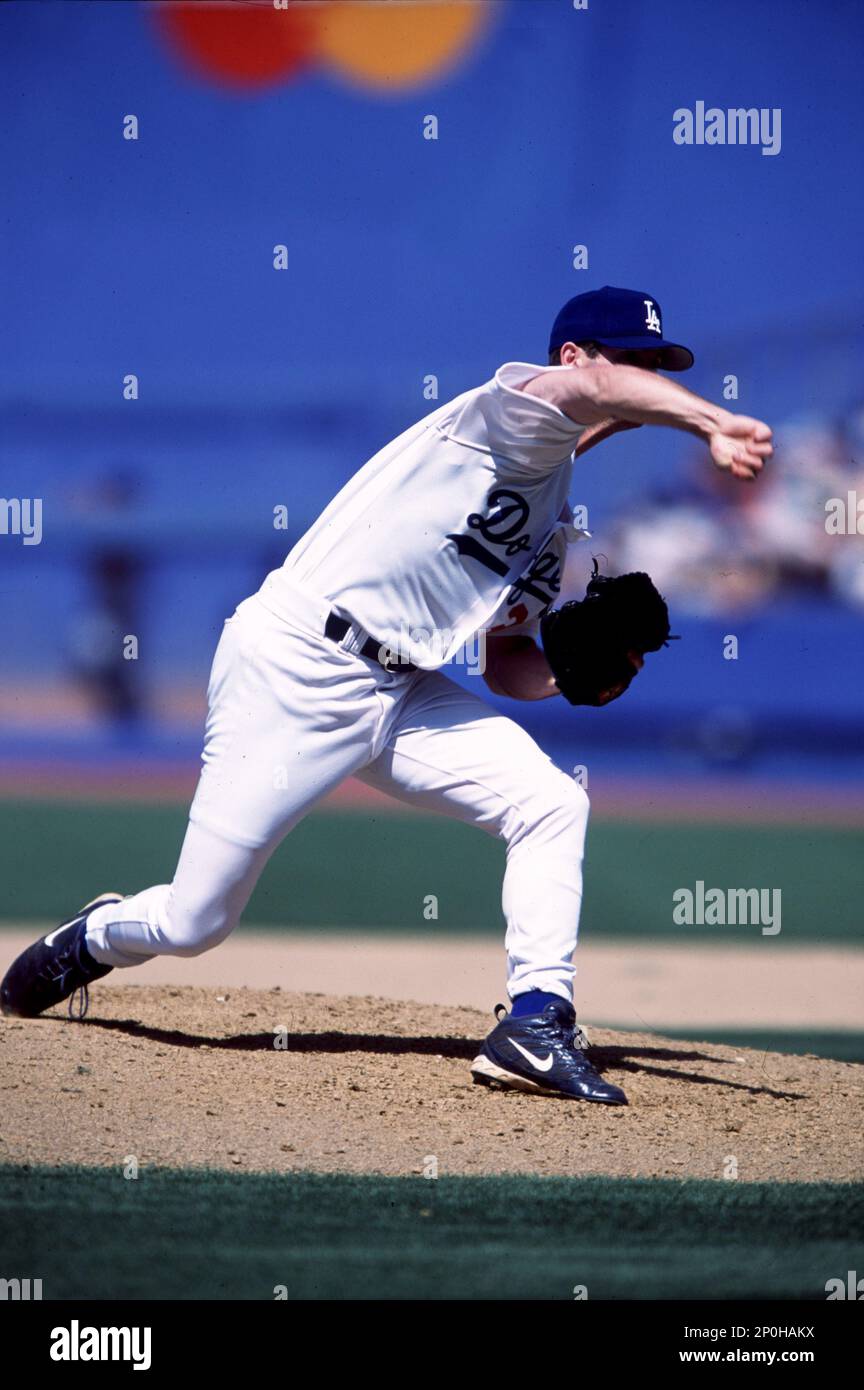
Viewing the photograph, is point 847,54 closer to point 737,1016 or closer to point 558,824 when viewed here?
point 737,1016

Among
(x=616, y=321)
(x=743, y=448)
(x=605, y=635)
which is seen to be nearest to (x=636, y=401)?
(x=743, y=448)

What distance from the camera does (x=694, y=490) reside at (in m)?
11.2

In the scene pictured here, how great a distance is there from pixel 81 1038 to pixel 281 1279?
1427 millimetres

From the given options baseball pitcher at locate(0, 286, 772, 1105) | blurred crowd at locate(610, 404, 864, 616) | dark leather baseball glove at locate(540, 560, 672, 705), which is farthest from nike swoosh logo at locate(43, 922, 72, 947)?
blurred crowd at locate(610, 404, 864, 616)

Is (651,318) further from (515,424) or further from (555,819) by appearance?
(555,819)

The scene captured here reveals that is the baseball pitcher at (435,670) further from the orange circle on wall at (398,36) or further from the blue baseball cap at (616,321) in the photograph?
the orange circle on wall at (398,36)

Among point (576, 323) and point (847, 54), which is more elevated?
point (847, 54)

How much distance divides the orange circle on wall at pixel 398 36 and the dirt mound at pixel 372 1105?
26.4 feet

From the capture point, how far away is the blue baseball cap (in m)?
3.35

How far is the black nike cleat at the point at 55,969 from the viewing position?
3.77m

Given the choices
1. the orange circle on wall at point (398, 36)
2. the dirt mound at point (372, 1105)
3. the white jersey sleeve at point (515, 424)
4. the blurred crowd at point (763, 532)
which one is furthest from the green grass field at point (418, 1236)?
the orange circle on wall at point (398, 36)

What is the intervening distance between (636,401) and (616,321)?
1.58 ft

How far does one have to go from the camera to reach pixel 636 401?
293 centimetres

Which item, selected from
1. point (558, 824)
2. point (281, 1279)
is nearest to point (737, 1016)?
point (558, 824)
